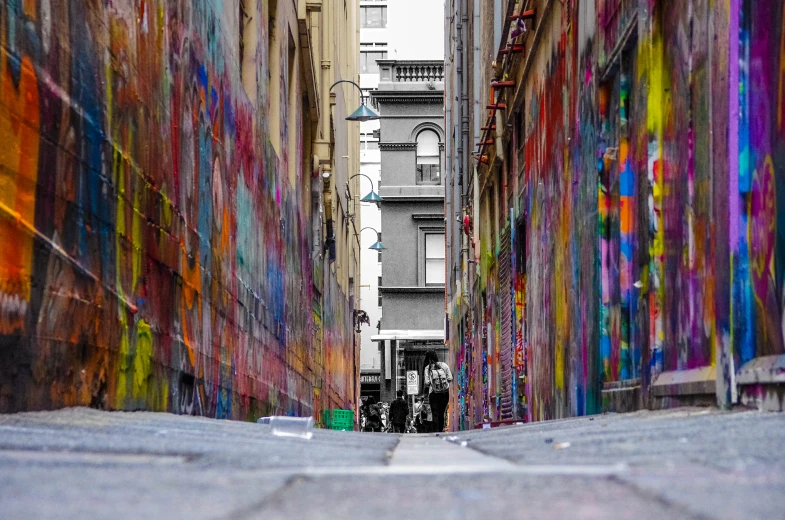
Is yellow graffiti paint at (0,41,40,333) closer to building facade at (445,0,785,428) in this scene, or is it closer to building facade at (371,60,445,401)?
building facade at (445,0,785,428)

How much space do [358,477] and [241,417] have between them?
9.60m

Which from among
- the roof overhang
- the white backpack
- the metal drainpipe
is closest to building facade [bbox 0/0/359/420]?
the white backpack

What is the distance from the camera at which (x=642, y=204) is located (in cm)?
771

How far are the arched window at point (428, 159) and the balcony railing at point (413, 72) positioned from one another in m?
2.05

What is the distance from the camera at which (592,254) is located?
943 cm

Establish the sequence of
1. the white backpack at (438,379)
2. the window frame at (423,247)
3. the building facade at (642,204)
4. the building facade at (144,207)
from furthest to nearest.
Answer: the window frame at (423,247), the white backpack at (438,379), the building facade at (642,204), the building facade at (144,207)

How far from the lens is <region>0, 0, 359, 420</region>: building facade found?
486 centimetres

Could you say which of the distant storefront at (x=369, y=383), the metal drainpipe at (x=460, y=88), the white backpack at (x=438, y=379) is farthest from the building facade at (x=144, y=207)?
the distant storefront at (x=369, y=383)

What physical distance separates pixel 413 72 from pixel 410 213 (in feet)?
17.4

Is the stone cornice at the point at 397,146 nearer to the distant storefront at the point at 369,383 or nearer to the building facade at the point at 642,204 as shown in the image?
the distant storefront at the point at 369,383

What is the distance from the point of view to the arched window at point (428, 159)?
43.1 meters

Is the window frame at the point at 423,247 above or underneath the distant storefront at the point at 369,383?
above

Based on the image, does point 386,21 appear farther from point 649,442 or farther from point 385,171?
point 649,442

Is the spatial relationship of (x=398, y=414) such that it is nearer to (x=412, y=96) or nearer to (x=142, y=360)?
(x=142, y=360)
